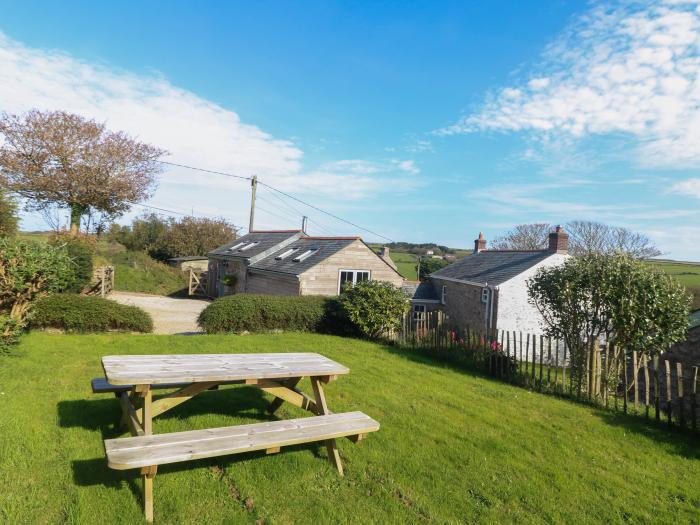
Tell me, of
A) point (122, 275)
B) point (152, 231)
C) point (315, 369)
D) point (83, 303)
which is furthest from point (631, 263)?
point (152, 231)

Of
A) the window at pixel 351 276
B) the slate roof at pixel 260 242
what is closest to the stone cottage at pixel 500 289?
the window at pixel 351 276

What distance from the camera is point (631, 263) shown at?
31.0ft

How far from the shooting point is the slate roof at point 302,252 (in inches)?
823

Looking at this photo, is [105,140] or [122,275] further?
[122,275]

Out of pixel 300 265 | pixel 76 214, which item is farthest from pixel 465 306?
pixel 76 214

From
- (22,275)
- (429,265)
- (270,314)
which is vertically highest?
(429,265)

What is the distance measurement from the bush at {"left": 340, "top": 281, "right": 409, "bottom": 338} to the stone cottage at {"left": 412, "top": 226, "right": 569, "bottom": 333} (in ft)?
14.9

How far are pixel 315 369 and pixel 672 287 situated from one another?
27.0ft

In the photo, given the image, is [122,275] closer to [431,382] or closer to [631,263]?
[431,382]

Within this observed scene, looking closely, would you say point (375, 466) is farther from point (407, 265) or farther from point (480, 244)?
point (407, 265)

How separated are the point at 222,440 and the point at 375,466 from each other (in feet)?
5.89

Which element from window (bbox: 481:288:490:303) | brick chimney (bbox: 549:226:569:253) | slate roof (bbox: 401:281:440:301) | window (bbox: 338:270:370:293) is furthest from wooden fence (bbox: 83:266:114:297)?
brick chimney (bbox: 549:226:569:253)

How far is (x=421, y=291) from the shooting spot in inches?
1101

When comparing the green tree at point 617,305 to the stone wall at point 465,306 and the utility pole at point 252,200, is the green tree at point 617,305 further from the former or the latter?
the utility pole at point 252,200
